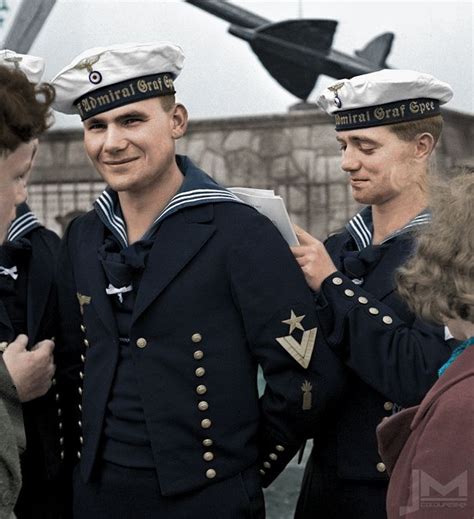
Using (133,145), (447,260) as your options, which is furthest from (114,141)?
(447,260)

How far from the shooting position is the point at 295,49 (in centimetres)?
959

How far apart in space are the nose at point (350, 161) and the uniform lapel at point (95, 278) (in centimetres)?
62

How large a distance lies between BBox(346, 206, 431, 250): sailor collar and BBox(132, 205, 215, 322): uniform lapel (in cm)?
44

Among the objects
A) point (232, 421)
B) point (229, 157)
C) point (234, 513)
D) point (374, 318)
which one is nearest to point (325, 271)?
point (374, 318)

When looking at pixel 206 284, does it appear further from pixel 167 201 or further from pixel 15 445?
pixel 15 445

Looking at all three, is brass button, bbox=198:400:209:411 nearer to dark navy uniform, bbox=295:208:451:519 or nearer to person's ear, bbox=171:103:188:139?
dark navy uniform, bbox=295:208:451:519

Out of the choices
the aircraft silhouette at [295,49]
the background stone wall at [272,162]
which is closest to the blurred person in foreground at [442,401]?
the background stone wall at [272,162]

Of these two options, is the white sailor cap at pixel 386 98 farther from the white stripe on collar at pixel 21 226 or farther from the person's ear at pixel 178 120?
the white stripe on collar at pixel 21 226

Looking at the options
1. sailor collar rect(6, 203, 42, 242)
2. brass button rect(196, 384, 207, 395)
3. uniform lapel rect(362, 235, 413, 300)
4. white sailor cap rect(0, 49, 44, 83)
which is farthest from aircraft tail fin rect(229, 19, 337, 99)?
brass button rect(196, 384, 207, 395)

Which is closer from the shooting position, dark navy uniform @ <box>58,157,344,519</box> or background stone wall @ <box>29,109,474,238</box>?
dark navy uniform @ <box>58,157,344,519</box>

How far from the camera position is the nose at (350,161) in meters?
2.30

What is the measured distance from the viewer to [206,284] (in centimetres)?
207

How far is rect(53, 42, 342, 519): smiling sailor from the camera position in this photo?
6.68 ft

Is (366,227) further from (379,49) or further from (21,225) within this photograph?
(379,49)
